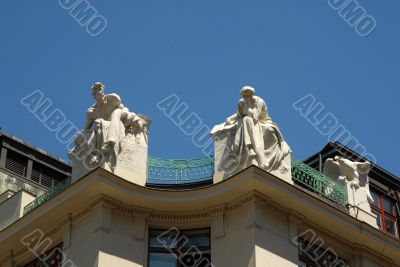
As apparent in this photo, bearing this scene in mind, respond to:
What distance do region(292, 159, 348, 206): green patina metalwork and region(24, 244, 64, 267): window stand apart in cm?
780

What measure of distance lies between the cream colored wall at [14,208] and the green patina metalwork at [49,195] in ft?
0.78

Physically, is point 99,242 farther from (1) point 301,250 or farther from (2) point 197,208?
(1) point 301,250

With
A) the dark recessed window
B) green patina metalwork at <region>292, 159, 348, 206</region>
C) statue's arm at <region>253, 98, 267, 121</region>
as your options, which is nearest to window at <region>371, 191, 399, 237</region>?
green patina metalwork at <region>292, 159, 348, 206</region>

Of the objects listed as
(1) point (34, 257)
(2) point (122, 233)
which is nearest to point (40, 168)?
(1) point (34, 257)

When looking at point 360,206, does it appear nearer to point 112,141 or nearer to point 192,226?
point 192,226

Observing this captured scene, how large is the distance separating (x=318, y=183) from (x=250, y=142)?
3.50 meters

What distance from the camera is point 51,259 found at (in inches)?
1212

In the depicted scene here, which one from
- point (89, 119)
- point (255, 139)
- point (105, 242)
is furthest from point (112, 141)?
point (255, 139)

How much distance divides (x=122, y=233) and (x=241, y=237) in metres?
3.53

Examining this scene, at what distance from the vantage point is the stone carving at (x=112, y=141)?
100ft

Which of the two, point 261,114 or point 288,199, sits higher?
point 261,114

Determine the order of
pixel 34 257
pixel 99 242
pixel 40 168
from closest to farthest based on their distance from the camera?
pixel 99 242, pixel 34 257, pixel 40 168

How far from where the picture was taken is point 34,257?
31531 mm

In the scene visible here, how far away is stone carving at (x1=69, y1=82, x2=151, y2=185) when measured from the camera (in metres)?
30.5
